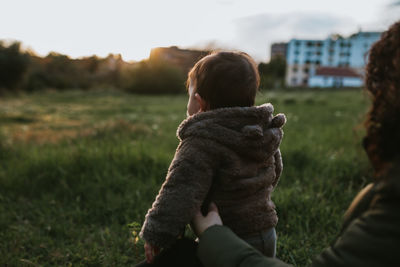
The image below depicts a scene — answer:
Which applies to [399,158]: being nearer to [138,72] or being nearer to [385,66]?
[385,66]

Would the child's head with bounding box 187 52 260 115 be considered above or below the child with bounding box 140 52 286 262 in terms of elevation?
above

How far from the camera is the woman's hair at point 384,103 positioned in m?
0.95

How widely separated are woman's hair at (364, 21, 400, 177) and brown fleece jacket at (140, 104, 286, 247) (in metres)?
0.57

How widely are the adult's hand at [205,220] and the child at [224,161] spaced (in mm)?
29

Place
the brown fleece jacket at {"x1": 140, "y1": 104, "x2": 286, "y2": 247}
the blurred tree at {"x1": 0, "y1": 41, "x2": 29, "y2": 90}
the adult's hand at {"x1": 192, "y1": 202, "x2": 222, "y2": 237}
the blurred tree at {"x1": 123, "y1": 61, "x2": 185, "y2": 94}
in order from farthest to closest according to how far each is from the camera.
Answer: the blurred tree at {"x1": 123, "y1": 61, "x2": 185, "y2": 94}
the blurred tree at {"x1": 0, "y1": 41, "x2": 29, "y2": 90}
the brown fleece jacket at {"x1": 140, "y1": 104, "x2": 286, "y2": 247}
the adult's hand at {"x1": 192, "y1": 202, "x2": 222, "y2": 237}

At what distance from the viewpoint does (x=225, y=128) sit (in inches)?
60.2

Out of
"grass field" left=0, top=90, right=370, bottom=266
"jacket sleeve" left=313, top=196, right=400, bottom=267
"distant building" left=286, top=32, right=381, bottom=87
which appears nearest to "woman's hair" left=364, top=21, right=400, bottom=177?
"jacket sleeve" left=313, top=196, right=400, bottom=267

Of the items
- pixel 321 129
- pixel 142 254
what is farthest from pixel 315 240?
pixel 321 129

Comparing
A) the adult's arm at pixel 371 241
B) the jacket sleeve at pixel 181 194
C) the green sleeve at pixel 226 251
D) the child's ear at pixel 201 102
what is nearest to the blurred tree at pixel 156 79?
the child's ear at pixel 201 102

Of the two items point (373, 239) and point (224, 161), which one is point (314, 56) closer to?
point (224, 161)

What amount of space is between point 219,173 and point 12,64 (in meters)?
37.1

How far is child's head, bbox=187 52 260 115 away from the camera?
1.58m

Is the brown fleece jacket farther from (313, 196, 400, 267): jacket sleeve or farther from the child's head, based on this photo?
(313, 196, 400, 267): jacket sleeve

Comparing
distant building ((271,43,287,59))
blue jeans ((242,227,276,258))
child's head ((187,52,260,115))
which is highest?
distant building ((271,43,287,59))
